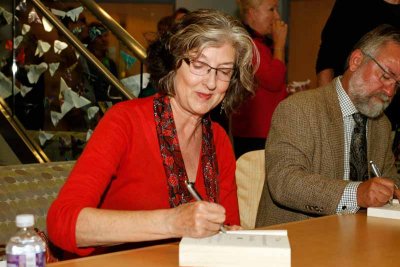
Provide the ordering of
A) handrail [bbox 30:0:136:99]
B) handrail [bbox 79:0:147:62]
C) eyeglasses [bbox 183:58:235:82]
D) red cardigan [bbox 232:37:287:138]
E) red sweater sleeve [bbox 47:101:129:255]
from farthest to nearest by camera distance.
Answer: handrail [bbox 30:0:136:99], handrail [bbox 79:0:147:62], red cardigan [bbox 232:37:287:138], eyeglasses [bbox 183:58:235:82], red sweater sleeve [bbox 47:101:129:255]

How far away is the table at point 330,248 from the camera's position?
1656mm

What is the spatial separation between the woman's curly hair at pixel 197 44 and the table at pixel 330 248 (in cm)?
57

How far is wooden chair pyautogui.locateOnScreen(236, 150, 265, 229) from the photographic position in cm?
292

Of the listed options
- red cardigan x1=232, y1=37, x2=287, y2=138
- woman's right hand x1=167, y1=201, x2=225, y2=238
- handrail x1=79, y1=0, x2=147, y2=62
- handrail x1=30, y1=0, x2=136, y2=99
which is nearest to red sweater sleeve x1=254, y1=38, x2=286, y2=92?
red cardigan x1=232, y1=37, x2=287, y2=138

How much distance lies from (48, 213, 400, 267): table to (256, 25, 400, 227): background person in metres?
0.16

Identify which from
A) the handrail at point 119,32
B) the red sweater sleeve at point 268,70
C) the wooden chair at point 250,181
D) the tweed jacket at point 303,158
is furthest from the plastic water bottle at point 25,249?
the handrail at point 119,32

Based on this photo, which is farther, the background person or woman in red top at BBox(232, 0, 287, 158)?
woman in red top at BBox(232, 0, 287, 158)

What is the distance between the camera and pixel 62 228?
70.2 inches

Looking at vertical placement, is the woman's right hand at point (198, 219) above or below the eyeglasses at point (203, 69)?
below

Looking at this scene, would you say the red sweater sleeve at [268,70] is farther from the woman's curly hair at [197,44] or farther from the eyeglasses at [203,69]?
the eyeglasses at [203,69]

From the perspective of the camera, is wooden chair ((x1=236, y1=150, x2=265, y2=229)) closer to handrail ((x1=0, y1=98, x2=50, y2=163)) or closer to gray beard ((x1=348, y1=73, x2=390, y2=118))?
gray beard ((x1=348, y1=73, x2=390, y2=118))

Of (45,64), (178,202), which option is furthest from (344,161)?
(45,64)

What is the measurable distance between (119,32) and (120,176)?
106 inches

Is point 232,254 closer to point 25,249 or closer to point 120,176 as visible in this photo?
point 25,249
